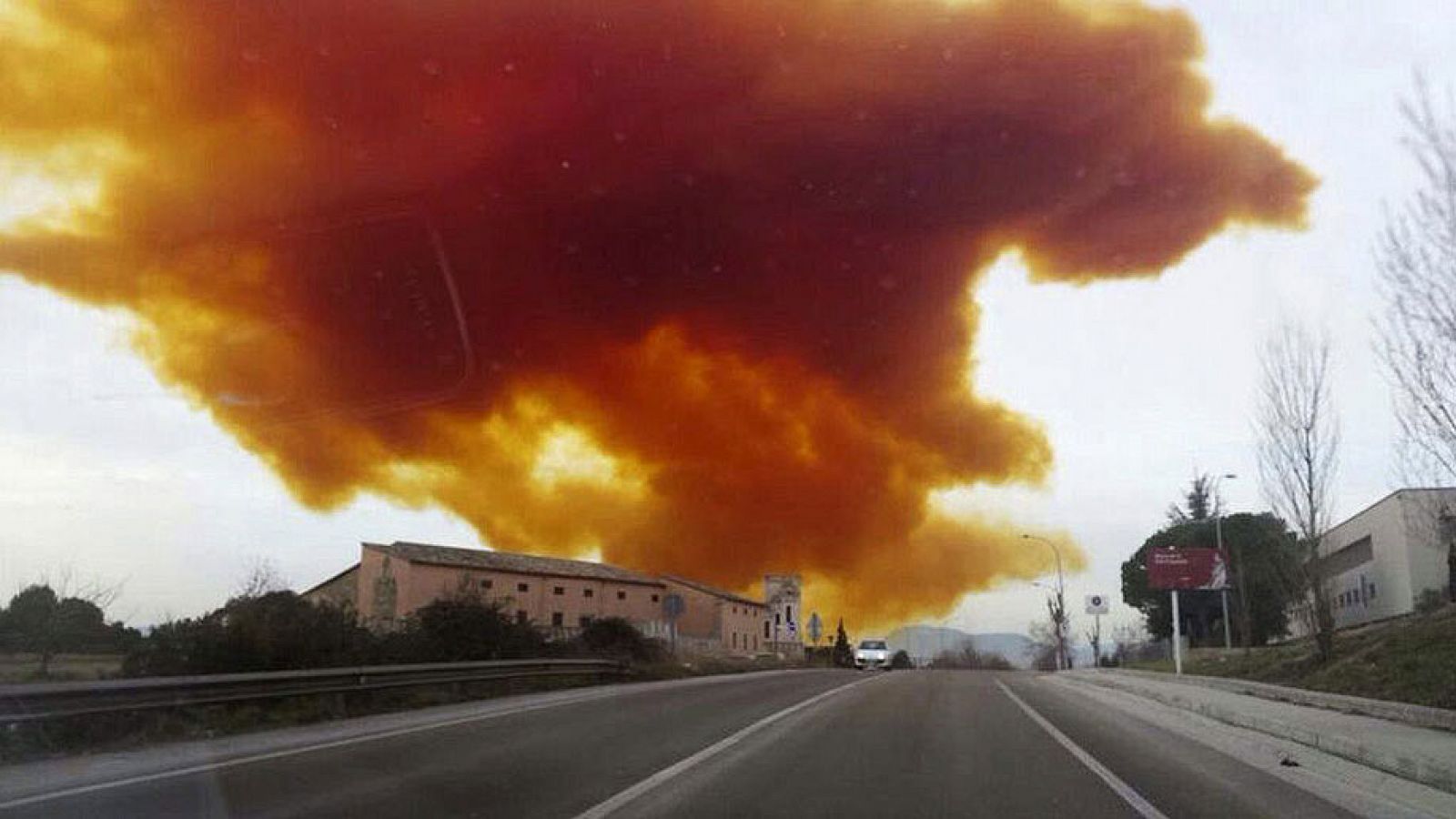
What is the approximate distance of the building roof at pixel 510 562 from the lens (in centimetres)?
6800

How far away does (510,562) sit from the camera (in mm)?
75500

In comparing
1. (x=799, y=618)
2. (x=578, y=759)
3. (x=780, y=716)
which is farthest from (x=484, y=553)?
(x=578, y=759)

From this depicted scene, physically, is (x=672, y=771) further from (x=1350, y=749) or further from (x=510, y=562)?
(x=510, y=562)

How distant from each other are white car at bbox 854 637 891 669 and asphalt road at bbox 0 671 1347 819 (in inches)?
1787

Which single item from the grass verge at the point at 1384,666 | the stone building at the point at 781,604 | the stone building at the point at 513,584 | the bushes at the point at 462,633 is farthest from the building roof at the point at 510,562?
the grass verge at the point at 1384,666

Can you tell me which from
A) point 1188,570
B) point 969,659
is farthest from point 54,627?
point 969,659

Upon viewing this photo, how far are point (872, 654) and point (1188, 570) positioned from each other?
26.4 meters

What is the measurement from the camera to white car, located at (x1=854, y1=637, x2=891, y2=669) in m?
62.4

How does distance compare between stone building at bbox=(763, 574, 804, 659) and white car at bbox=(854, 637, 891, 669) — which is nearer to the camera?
white car at bbox=(854, 637, 891, 669)

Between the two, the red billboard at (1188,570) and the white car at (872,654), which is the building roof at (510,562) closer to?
the white car at (872,654)

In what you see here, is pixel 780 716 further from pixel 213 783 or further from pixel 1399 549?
pixel 1399 549

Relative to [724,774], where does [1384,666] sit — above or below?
above

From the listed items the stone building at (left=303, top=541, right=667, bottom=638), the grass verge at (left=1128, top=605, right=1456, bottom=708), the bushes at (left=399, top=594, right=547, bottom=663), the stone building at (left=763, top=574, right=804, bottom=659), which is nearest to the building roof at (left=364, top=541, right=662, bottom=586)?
the stone building at (left=303, top=541, right=667, bottom=638)

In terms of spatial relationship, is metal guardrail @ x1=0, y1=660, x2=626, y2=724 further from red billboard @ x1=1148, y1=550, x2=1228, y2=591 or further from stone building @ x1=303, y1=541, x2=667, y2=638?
stone building @ x1=303, y1=541, x2=667, y2=638
